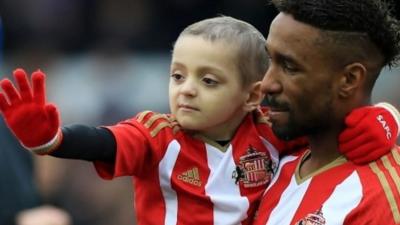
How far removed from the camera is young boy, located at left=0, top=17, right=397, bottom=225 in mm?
2729

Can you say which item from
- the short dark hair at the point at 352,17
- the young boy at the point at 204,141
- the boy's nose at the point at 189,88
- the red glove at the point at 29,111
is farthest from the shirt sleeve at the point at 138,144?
the short dark hair at the point at 352,17

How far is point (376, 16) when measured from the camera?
8.55 ft

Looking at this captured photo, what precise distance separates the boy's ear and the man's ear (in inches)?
11.9

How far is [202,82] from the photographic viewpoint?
2752 millimetres

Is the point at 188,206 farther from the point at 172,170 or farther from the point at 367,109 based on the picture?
the point at 367,109

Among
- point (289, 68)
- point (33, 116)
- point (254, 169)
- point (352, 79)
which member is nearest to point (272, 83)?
point (289, 68)

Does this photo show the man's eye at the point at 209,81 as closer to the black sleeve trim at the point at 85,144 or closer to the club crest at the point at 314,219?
the black sleeve trim at the point at 85,144

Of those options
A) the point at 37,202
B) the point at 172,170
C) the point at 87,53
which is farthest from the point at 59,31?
the point at 172,170

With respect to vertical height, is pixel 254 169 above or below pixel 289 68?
below

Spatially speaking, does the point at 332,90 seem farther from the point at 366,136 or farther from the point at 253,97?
the point at 253,97

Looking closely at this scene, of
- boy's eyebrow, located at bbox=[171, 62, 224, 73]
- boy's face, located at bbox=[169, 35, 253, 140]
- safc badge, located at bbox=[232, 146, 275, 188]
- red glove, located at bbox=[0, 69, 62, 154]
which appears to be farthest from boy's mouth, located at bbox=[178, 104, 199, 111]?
red glove, located at bbox=[0, 69, 62, 154]

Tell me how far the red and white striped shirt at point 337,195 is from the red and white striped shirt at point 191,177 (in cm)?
7

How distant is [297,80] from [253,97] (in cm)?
29

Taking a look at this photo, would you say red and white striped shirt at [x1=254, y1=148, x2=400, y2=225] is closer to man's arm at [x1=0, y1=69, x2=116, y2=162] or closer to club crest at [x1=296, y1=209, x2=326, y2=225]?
club crest at [x1=296, y1=209, x2=326, y2=225]
